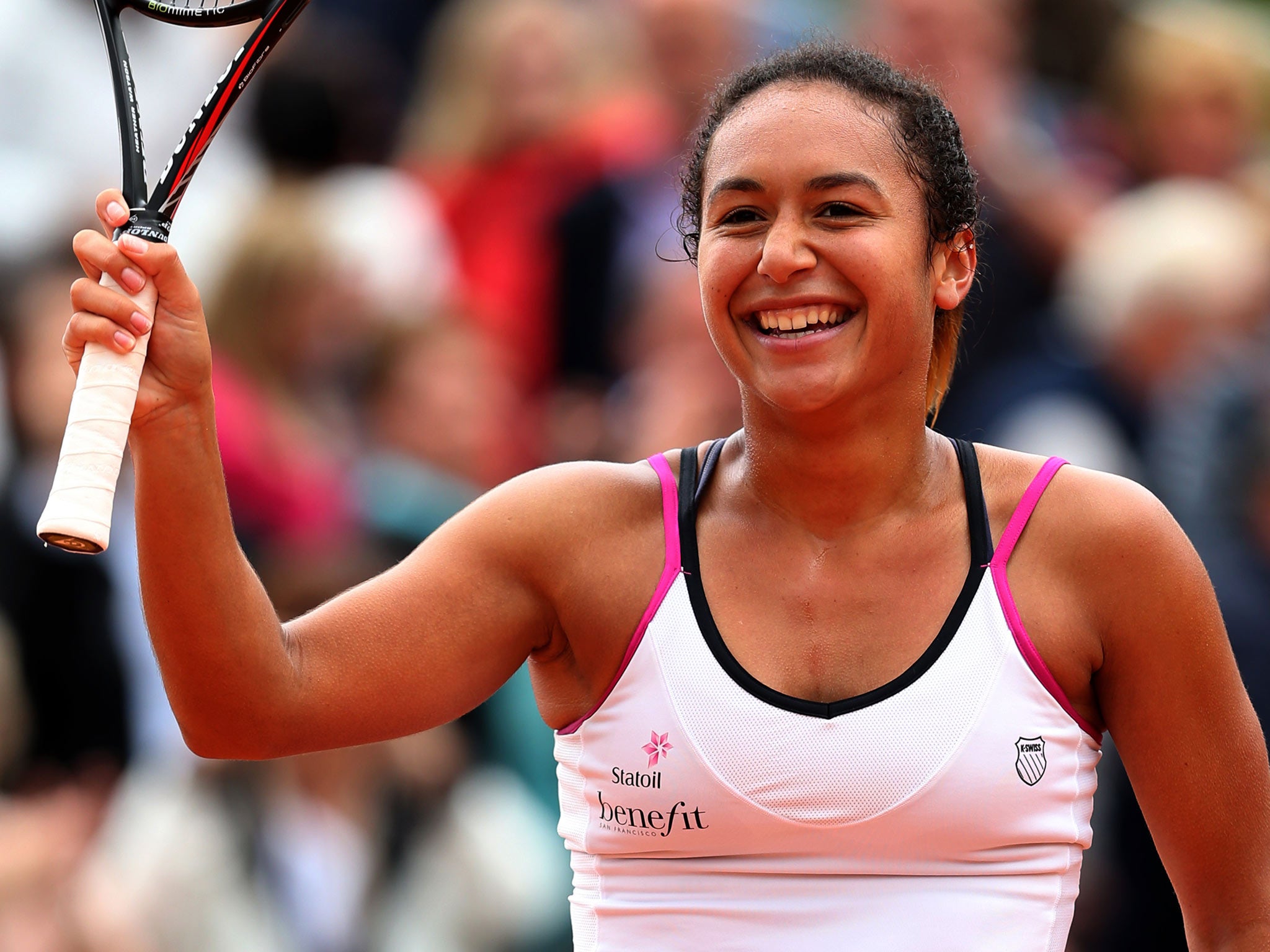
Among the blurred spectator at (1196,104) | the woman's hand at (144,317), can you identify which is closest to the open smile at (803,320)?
the woman's hand at (144,317)

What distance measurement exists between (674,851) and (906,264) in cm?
91

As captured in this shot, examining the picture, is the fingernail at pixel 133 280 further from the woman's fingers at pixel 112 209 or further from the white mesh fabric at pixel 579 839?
the white mesh fabric at pixel 579 839

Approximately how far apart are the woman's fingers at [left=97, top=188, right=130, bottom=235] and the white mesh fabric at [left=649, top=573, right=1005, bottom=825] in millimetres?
957

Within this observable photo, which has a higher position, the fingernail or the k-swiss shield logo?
the fingernail

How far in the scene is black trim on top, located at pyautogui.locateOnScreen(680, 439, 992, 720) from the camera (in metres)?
2.42

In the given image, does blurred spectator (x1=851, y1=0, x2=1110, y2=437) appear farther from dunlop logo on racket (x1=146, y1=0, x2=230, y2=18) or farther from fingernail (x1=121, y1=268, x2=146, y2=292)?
fingernail (x1=121, y1=268, x2=146, y2=292)

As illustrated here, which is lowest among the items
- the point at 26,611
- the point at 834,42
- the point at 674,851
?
the point at 26,611

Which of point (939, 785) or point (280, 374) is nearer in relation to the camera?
point (939, 785)

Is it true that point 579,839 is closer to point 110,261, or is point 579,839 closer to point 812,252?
point 812,252

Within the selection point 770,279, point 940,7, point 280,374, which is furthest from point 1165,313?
point 770,279

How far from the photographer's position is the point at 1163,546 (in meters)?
2.47

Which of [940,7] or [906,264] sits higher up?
[940,7]

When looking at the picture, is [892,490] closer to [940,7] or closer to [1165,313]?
[1165,313]

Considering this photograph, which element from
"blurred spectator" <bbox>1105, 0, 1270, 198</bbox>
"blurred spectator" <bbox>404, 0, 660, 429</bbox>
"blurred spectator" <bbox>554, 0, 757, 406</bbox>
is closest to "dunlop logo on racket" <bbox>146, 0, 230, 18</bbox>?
"blurred spectator" <bbox>554, 0, 757, 406</bbox>
